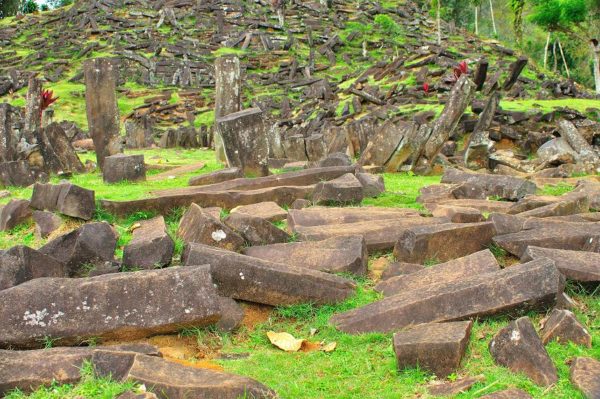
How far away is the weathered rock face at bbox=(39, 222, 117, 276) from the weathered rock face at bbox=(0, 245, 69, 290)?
0.31 m

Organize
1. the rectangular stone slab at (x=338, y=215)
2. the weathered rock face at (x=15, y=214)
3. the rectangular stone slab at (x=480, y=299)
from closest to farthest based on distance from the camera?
the rectangular stone slab at (x=480, y=299), the rectangular stone slab at (x=338, y=215), the weathered rock face at (x=15, y=214)

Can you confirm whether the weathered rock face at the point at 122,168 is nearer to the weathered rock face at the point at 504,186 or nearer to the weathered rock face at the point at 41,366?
the weathered rock face at the point at 504,186

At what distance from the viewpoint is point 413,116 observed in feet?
54.7

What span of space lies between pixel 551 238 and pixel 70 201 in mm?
4869

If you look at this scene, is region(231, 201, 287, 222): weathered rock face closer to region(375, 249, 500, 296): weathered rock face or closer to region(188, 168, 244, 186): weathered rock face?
region(188, 168, 244, 186): weathered rock face

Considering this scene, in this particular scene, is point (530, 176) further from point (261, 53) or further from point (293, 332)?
point (261, 53)

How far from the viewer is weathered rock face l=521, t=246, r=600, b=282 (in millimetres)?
5184

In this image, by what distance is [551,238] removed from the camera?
6023 mm

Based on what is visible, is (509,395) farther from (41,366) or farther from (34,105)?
(34,105)

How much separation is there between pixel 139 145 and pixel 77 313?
17887 millimetres

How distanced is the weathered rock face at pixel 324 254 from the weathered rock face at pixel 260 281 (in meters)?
0.48

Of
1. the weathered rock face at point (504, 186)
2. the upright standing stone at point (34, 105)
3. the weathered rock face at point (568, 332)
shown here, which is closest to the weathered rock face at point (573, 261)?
the weathered rock face at point (568, 332)

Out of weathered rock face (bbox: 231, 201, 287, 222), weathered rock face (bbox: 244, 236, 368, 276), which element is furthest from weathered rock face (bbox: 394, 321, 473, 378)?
weathered rock face (bbox: 231, 201, 287, 222)

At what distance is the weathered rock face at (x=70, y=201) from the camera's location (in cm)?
721
